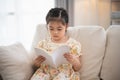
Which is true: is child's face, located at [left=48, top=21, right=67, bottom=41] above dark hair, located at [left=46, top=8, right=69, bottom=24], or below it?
below

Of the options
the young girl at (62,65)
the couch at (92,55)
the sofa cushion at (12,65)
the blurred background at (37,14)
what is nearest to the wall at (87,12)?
the blurred background at (37,14)

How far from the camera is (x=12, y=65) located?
155 centimetres

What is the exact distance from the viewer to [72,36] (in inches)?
74.0

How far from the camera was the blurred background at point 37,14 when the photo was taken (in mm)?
2871

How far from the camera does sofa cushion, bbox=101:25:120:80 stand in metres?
1.71

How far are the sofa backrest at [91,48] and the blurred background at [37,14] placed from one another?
926 millimetres

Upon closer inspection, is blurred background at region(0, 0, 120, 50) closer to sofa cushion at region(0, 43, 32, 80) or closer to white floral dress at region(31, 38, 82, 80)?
white floral dress at region(31, 38, 82, 80)

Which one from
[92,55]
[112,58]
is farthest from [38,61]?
[112,58]

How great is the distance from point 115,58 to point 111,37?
0.19 meters

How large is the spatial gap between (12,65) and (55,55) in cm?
33

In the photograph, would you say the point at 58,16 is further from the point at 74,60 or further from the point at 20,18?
the point at 20,18

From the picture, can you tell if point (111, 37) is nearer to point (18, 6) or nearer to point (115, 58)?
point (115, 58)

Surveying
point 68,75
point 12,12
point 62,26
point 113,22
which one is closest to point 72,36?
point 62,26

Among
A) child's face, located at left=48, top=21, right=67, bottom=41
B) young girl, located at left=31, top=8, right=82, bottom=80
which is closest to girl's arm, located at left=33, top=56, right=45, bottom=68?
young girl, located at left=31, top=8, right=82, bottom=80
